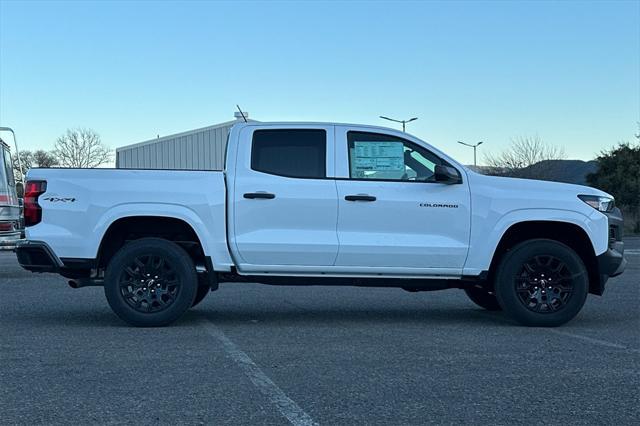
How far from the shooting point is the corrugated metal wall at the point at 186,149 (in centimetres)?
3850

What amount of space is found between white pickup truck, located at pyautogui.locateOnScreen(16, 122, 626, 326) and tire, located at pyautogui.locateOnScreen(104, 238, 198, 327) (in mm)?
14

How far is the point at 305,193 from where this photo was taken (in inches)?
308

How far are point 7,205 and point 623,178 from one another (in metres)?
37.4

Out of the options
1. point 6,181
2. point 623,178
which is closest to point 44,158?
point 623,178

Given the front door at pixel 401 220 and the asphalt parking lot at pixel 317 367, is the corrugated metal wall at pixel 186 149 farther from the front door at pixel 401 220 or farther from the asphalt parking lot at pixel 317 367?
the front door at pixel 401 220

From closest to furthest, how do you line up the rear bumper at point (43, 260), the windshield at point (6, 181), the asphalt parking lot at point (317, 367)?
the asphalt parking lot at point (317, 367) → the rear bumper at point (43, 260) → the windshield at point (6, 181)

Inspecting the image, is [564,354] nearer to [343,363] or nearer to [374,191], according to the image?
[343,363]

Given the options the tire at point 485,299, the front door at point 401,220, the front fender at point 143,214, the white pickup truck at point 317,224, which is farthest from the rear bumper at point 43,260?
the tire at point 485,299

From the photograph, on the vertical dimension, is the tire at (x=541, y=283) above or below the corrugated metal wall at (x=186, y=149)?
below

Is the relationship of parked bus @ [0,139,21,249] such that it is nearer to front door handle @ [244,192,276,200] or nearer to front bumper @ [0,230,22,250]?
front bumper @ [0,230,22,250]

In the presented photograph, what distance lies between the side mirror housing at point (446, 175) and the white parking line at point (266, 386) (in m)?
2.61

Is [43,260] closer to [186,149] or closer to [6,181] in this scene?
[6,181]

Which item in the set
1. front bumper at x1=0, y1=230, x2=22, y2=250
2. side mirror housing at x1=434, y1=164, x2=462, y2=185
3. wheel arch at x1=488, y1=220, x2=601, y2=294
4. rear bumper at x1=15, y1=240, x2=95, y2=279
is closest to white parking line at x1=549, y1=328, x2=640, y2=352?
wheel arch at x1=488, y1=220, x2=601, y2=294

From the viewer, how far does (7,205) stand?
44.9 ft
